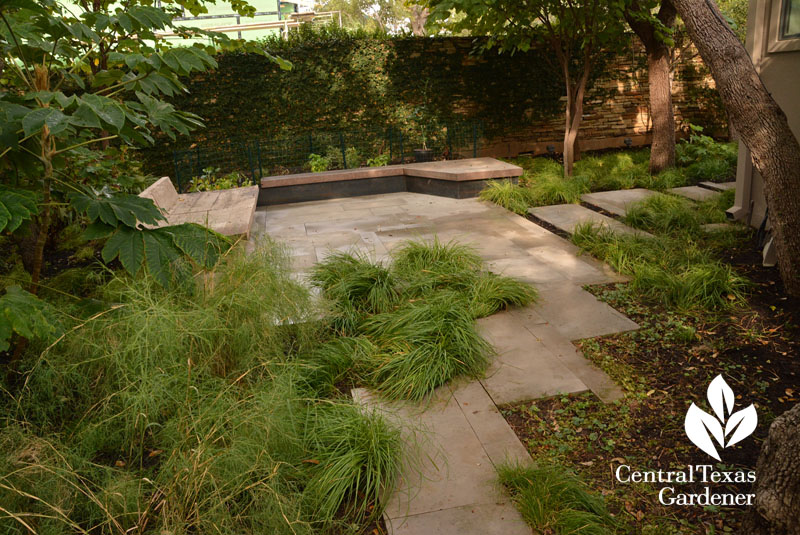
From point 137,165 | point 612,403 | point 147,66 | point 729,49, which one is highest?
point 729,49

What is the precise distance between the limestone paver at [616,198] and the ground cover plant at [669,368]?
5.24ft

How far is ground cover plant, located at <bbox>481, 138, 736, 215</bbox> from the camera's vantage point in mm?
7449

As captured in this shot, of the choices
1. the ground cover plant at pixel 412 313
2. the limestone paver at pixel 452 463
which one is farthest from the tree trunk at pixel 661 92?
the limestone paver at pixel 452 463

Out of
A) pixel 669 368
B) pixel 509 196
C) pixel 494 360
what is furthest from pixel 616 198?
pixel 494 360

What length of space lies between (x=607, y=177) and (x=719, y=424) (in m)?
6.22

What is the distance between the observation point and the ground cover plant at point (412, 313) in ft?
10.6

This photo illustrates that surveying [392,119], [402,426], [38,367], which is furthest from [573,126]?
[38,367]

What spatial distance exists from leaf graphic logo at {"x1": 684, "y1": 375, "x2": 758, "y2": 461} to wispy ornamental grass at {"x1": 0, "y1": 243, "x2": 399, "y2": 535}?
143 centimetres

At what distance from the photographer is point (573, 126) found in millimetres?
8422

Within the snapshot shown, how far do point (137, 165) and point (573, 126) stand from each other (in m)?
6.15

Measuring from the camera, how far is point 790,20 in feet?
16.2

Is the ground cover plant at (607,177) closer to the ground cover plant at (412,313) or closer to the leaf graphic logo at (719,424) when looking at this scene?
the ground cover plant at (412,313)

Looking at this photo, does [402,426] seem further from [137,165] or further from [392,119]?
[392,119]

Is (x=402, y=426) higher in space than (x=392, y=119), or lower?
lower
